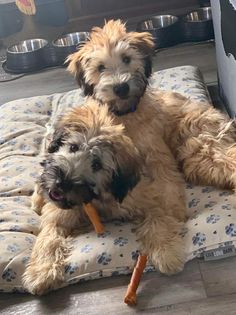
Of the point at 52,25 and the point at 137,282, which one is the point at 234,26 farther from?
the point at 52,25

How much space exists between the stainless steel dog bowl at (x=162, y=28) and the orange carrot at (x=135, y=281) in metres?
2.57

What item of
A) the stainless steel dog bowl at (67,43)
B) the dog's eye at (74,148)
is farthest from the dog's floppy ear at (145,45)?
the stainless steel dog bowl at (67,43)

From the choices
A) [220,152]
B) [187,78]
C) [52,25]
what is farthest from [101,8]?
[220,152]

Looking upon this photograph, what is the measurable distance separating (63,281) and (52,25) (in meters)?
3.45

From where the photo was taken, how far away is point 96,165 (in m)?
2.05

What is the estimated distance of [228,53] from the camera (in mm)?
2756

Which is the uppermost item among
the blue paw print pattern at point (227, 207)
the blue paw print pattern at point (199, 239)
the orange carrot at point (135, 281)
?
the blue paw print pattern at point (227, 207)

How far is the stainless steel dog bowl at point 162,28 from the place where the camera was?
4.45m

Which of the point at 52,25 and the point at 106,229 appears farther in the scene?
the point at 52,25

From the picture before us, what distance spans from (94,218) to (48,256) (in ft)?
0.74

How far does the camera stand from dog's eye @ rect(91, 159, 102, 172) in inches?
80.4

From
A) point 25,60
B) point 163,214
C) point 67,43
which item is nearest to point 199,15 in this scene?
point 67,43

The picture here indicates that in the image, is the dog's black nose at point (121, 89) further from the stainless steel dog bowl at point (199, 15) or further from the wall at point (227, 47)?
the stainless steel dog bowl at point (199, 15)

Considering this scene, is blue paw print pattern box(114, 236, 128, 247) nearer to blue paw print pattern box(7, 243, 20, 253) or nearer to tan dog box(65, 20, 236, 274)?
tan dog box(65, 20, 236, 274)
